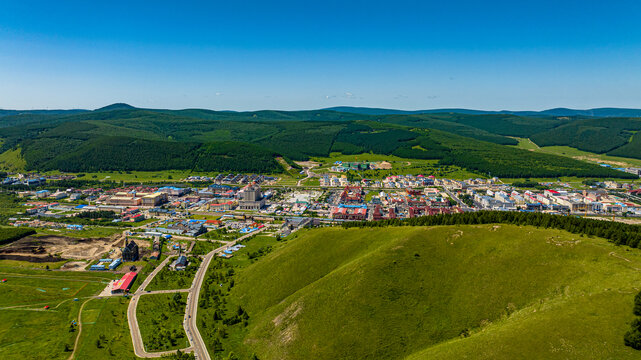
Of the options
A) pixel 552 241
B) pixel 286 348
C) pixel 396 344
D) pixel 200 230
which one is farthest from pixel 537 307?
pixel 200 230

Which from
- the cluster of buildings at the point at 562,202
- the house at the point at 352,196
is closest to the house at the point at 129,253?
the house at the point at 352,196

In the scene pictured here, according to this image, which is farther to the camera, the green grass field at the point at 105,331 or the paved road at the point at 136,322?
the green grass field at the point at 105,331

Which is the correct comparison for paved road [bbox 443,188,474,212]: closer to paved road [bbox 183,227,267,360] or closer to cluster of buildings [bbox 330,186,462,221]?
cluster of buildings [bbox 330,186,462,221]

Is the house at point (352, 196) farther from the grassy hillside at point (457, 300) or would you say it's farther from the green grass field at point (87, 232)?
the green grass field at point (87, 232)

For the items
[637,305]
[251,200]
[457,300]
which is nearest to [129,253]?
[251,200]

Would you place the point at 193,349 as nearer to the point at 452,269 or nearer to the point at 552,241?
the point at 452,269

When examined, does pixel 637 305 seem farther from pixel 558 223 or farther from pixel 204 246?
pixel 204 246

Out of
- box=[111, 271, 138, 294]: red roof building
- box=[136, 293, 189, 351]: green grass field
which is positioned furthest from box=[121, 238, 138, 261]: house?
box=[136, 293, 189, 351]: green grass field
